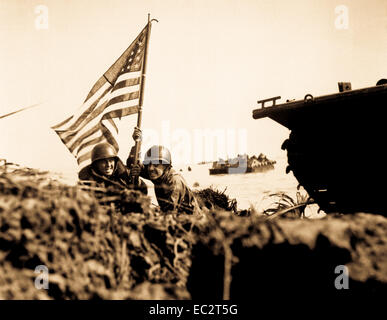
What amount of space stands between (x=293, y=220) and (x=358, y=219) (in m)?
0.34

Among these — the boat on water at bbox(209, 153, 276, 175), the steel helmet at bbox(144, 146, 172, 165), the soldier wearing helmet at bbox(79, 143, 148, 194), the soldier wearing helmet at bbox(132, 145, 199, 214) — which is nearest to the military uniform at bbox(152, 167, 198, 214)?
the soldier wearing helmet at bbox(132, 145, 199, 214)

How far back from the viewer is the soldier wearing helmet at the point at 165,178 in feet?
17.5

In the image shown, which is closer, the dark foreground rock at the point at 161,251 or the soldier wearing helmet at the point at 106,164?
the dark foreground rock at the point at 161,251

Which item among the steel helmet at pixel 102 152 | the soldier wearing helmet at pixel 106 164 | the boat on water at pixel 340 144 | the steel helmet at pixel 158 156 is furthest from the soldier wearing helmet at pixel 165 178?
the boat on water at pixel 340 144

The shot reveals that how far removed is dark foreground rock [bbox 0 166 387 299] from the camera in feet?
4.04

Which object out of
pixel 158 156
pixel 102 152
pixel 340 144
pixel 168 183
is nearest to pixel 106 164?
pixel 102 152

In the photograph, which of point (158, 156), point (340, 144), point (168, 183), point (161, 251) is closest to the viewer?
point (161, 251)

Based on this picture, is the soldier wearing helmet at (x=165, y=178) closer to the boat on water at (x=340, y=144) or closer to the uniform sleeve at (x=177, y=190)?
the uniform sleeve at (x=177, y=190)

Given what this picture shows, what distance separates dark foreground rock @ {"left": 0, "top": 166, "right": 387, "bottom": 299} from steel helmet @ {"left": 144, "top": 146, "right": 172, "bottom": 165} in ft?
15.3

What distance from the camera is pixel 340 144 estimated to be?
446cm

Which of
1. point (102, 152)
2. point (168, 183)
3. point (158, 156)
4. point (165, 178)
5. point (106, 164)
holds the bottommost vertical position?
point (168, 183)

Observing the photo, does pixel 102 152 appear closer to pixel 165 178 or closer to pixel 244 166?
pixel 165 178

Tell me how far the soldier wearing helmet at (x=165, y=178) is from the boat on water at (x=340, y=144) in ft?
6.44

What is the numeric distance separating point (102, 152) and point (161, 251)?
17.8ft
